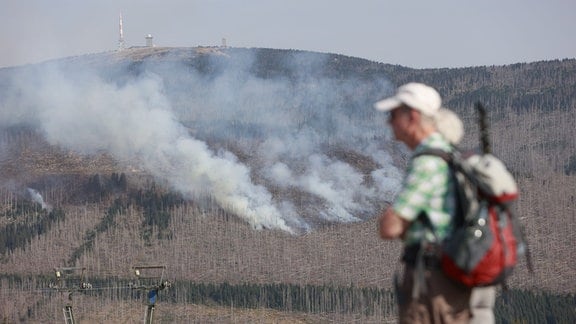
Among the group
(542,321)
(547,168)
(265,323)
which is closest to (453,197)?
(542,321)

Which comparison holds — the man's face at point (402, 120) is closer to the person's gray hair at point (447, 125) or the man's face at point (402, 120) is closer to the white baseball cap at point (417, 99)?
the white baseball cap at point (417, 99)

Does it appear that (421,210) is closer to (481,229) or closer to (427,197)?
(427,197)

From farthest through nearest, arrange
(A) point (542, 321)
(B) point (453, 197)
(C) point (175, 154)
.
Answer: (C) point (175, 154), (A) point (542, 321), (B) point (453, 197)

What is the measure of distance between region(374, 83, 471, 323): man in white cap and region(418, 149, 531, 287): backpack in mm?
89

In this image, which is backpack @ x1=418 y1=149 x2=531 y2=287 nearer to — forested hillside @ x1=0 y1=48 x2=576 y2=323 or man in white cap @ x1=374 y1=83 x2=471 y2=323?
man in white cap @ x1=374 y1=83 x2=471 y2=323

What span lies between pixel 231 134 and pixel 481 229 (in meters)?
158

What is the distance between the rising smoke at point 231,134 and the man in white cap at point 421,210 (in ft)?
389

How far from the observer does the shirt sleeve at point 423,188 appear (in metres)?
8.65

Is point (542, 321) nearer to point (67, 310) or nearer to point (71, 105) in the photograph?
point (67, 310)

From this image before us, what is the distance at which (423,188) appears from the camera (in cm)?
868

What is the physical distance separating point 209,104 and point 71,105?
30353mm

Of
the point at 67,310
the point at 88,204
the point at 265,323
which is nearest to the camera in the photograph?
the point at 67,310

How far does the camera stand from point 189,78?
195875 millimetres

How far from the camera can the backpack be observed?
27.8ft
